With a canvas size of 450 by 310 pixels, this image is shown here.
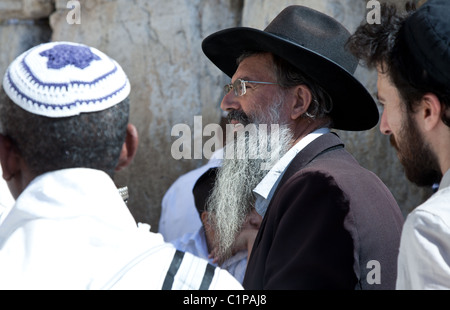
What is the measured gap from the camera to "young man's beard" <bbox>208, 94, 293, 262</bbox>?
98.3 inches

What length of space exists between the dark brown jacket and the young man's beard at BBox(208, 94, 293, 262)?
1.30 ft

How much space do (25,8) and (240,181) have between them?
9.59ft

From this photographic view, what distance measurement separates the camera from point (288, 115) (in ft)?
8.23

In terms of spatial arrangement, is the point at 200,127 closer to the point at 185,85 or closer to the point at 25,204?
the point at 185,85

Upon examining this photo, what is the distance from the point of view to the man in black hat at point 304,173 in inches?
72.9

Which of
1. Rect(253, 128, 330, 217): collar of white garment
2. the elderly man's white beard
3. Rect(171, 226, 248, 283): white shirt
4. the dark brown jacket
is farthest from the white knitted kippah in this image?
Rect(171, 226, 248, 283): white shirt

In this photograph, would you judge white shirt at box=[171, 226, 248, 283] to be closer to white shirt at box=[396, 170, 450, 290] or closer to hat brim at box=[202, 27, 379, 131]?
hat brim at box=[202, 27, 379, 131]

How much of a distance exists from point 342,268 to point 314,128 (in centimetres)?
80

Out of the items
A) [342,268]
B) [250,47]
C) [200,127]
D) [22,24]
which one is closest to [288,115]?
[250,47]

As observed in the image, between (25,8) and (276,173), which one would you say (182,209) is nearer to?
(276,173)

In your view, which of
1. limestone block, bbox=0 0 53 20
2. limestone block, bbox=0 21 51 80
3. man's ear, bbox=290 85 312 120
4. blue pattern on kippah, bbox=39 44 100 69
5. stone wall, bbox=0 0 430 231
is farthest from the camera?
limestone block, bbox=0 21 51 80

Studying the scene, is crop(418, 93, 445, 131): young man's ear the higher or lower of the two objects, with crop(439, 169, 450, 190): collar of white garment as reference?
higher

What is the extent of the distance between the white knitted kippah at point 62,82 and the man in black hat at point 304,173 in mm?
751
